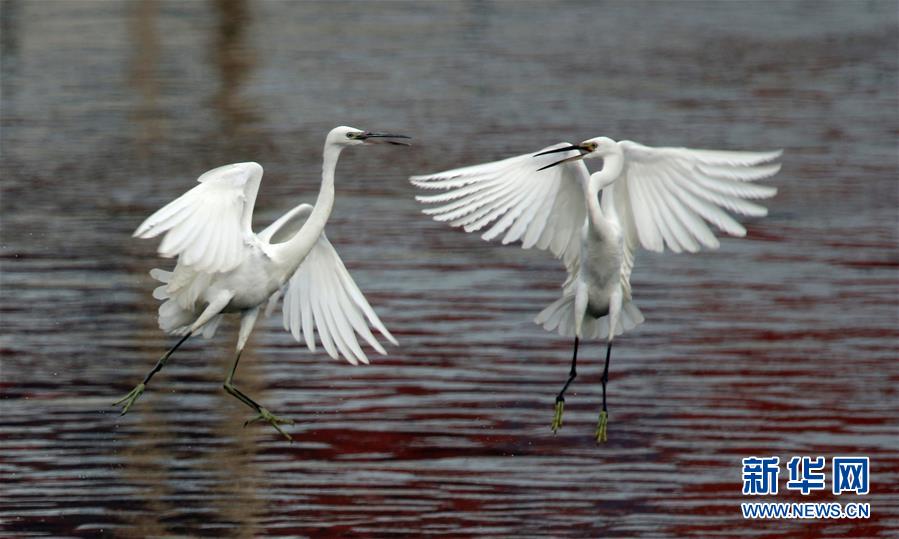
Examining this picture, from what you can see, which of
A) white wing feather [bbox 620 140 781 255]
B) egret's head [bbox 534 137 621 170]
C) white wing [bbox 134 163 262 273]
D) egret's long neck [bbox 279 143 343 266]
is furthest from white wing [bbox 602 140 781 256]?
white wing [bbox 134 163 262 273]

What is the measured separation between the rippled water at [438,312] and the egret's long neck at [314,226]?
1.47 meters

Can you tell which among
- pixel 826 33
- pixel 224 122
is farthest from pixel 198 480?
pixel 826 33

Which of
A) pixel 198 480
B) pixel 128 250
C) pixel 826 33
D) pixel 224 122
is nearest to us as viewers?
pixel 198 480

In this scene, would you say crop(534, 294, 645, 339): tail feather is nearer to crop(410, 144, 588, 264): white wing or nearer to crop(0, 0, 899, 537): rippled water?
crop(410, 144, 588, 264): white wing

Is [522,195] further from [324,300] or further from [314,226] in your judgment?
[324,300]

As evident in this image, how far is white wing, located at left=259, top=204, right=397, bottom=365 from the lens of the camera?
1110 centimetres

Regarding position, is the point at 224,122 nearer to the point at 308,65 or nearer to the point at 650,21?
the point at 308,65

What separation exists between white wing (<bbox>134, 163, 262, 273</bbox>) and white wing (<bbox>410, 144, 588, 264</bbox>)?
1159mm

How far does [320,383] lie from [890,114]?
13851 mm

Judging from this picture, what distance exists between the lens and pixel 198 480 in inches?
444

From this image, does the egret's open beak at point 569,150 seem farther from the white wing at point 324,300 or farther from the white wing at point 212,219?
the white wing at point 212,219

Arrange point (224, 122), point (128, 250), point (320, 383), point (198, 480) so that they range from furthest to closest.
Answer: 1. point (224, 122)
2. point (128, 250)
3. point (320, 383)
4. point (198, 480)

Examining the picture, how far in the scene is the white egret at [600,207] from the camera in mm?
10477

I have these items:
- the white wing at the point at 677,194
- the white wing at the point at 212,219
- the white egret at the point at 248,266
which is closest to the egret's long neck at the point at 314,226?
the white egret at the point at 248,266
